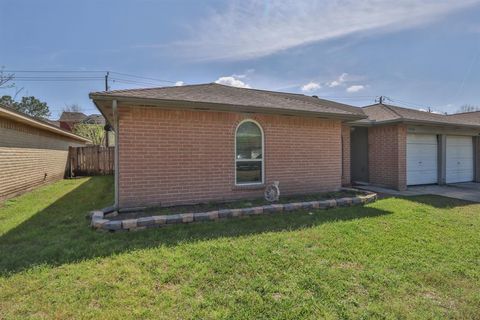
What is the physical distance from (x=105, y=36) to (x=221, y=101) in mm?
7365

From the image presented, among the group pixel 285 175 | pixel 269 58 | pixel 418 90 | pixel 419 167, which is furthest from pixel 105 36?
pixel 418 90

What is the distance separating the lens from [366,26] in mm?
9352

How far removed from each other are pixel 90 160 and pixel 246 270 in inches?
622

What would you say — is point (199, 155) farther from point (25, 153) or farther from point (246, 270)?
point (25, 153)

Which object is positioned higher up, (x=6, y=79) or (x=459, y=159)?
(x=6, y=79)

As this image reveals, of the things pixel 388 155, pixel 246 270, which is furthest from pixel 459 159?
pixel 246 270

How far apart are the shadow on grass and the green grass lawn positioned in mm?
24

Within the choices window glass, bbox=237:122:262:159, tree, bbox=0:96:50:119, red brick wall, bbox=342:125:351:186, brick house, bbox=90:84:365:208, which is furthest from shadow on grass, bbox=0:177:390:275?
tree, bbox=0:96:50:119

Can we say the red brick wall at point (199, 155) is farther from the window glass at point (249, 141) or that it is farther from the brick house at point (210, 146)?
the window glass at point (249, 141)

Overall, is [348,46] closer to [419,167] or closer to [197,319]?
[419,167]

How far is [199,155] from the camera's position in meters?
6.96

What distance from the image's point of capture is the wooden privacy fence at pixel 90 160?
1612 centimetres

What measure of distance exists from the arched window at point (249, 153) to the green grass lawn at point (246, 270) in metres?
1.93

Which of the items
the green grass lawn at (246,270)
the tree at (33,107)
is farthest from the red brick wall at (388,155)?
the tree at (33,107)
